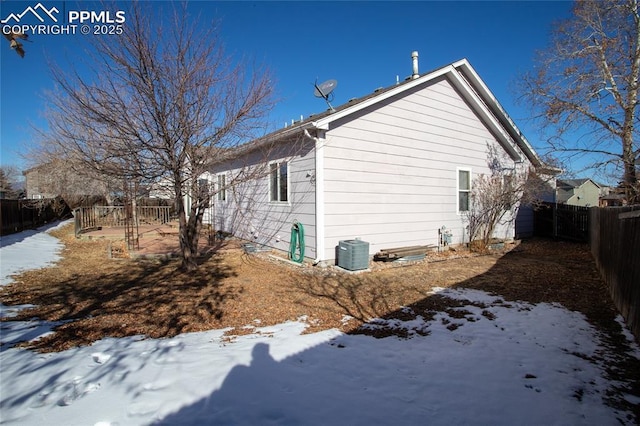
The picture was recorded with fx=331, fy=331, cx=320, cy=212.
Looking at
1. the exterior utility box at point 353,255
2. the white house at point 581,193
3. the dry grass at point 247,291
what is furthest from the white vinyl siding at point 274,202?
the white house at point 581,193

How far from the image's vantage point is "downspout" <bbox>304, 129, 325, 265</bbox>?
8.01 m

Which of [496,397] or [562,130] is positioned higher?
[562,130]

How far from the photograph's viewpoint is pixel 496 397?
2.82m

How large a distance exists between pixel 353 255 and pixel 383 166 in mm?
2806

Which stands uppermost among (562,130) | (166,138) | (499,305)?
(562,130)

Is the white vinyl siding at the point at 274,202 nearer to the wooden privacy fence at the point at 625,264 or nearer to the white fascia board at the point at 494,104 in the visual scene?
the wooden privacy fence at the point at 625,264

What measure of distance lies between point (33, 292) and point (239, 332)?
451cm

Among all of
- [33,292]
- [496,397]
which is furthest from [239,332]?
[33,292]

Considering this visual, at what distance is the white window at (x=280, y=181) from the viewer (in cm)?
959

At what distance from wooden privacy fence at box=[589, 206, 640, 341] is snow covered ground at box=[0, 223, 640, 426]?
664 millimetres

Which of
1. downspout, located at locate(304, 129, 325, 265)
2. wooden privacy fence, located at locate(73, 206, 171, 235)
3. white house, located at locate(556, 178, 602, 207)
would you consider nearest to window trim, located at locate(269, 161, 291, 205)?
downspout, located at locate(304, 129, 325, 265)

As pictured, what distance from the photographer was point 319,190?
8047mm

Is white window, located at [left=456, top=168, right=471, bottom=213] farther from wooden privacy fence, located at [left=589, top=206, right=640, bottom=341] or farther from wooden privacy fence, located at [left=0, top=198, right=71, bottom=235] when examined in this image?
wooden privacy fence, located at [left=0, top=198, right=71, bottom=235]

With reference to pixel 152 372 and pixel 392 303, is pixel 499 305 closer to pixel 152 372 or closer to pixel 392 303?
A: pixel 392 303
